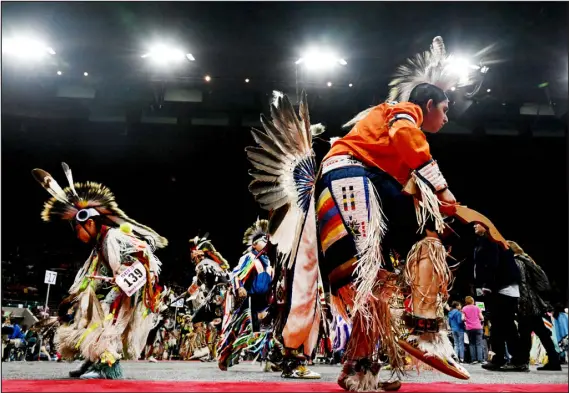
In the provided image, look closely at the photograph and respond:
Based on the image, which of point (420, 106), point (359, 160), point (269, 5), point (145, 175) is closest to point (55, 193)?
point (269, 5)

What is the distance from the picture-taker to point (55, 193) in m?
3.40

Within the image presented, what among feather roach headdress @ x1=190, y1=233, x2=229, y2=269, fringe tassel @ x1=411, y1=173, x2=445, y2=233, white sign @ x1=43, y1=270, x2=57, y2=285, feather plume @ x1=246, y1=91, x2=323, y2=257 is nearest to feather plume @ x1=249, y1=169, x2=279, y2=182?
feather plume @ x1=246, y1=91, x2=323, y2=257

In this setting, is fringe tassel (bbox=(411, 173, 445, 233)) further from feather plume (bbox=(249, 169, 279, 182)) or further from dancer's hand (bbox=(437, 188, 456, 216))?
feather plume (bbox=(249, 169, 279, 182))

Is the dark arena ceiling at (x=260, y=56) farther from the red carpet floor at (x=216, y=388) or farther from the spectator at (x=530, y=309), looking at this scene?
the spectator at (x=530, y=309)

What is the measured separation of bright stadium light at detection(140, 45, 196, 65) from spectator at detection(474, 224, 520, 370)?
11.3ft

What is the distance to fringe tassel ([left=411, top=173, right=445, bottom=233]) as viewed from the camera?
2141 millimetres

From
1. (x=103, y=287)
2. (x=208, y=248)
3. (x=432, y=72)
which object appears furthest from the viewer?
(x=208, y=248)

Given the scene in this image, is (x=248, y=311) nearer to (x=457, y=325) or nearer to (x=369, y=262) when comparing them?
(x=369, y=262)

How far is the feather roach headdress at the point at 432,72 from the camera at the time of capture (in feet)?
8.29

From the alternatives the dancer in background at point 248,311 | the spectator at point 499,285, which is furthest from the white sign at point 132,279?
the spectator at point 499,285

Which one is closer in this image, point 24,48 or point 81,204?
point 81,204

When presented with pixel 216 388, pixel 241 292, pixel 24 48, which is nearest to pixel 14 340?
pixel 241 292

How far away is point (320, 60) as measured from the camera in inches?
205

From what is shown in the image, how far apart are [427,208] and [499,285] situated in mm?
3166
